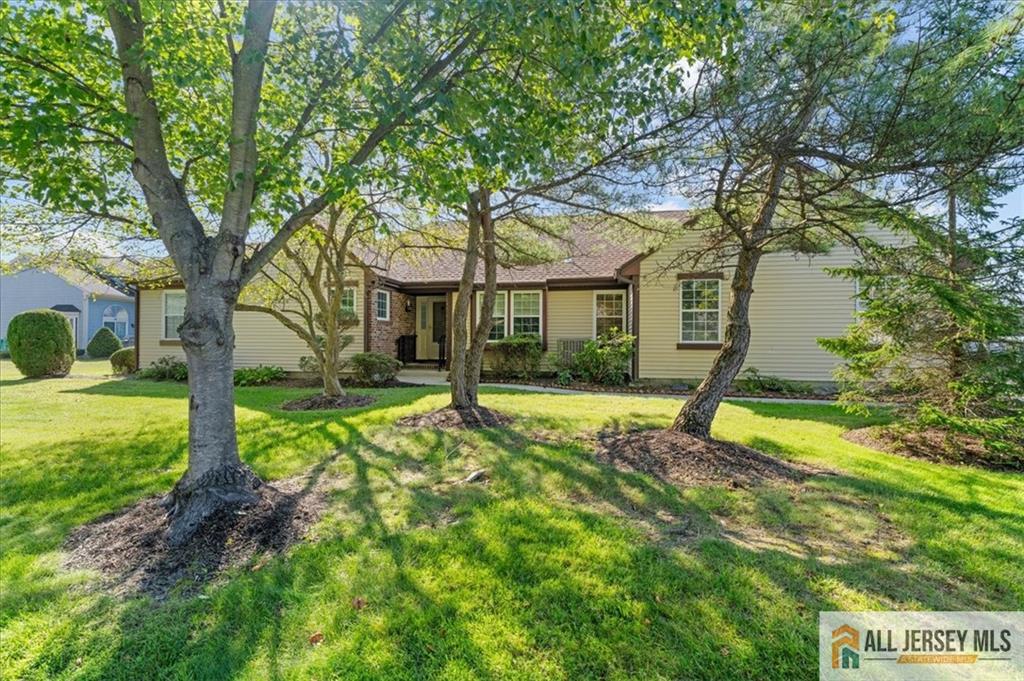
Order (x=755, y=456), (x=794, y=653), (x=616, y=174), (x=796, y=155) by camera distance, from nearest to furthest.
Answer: (x=794, y=653) → (x=796, y=155) → (x=755, y=456) → (x=616, y=174)

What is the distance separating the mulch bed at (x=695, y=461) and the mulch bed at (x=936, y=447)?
225 centimetres

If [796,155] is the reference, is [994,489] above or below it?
below

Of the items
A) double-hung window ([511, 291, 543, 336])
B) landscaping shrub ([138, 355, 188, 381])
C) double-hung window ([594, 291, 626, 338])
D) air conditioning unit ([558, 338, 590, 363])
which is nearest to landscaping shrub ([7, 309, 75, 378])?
landscaping shrub ([138, 355, 188, 381])

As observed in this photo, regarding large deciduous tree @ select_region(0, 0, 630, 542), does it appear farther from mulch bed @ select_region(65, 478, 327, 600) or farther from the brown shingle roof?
the brown shingle roof

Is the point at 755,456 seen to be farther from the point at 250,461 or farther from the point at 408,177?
the point at 250,461

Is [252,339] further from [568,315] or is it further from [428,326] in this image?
[568,315]

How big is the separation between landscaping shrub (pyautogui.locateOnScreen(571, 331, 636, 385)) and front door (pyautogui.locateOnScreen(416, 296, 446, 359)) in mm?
6898

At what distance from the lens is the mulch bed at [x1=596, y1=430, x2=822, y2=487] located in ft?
16.7

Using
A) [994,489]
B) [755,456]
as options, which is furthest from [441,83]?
[994,489]

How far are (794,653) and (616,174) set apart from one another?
530cm

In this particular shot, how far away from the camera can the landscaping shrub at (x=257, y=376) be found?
13.6m

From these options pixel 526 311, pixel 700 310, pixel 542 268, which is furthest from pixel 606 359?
pixel 542 268

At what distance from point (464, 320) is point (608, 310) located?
788 centimetres

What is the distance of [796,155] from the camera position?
16.1 ft
